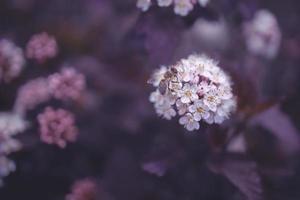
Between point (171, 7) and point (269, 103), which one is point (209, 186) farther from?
point (171, 7)

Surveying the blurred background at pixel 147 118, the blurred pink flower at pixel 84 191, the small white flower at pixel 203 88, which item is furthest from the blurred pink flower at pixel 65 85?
the small white flower at pixel 203 88

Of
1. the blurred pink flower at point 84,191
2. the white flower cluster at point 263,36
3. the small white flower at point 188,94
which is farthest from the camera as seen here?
the white flower cluster at point 263,36

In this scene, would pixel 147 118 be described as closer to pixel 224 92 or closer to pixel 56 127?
pixel 56 127

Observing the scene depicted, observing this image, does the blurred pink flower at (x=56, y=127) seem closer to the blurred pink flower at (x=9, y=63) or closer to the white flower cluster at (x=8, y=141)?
the white flower cluster at (x=8, y=141)

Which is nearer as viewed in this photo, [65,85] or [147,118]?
[65,85]

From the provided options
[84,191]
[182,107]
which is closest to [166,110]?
[182,107]
